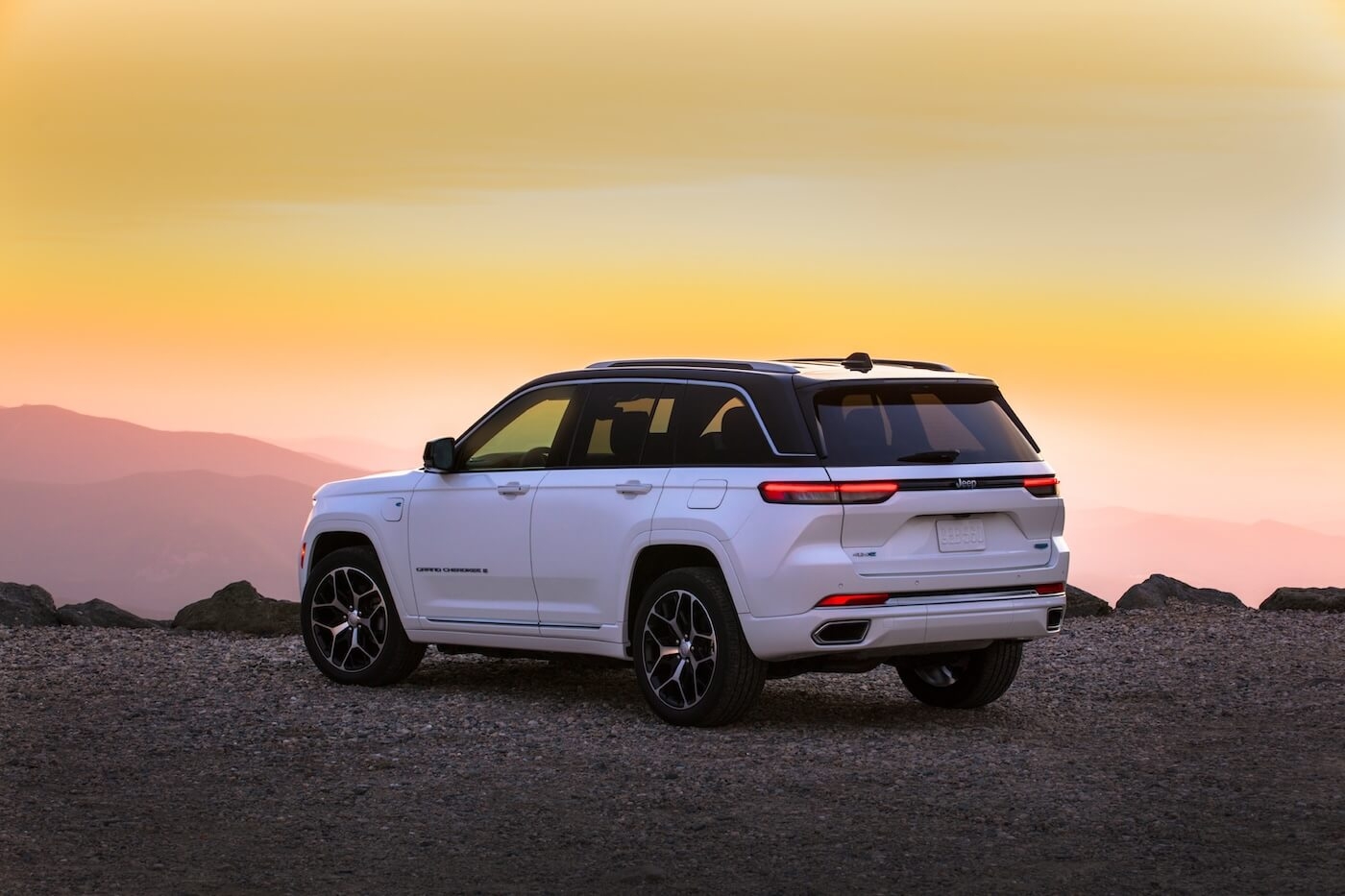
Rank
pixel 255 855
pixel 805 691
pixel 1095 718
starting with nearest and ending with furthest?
pixel 255 855
pixel 1095 718
pixel 805 691

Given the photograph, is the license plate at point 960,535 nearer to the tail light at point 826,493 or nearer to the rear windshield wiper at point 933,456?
the rear windshield wiper at point 933,456

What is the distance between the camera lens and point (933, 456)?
9.63 meters

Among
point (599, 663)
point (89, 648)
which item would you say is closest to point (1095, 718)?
point (599, 663)

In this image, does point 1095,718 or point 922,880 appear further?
point 1095,718

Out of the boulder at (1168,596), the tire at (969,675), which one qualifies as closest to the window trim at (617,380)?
the tire at (969,675)

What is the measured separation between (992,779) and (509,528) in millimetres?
3568

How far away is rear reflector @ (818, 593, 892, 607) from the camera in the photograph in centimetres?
937

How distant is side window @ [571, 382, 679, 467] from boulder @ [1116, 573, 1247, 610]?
27.9 feet

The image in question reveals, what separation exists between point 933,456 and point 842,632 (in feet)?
3.50

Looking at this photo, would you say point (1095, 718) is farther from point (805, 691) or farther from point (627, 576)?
point (627, 576)

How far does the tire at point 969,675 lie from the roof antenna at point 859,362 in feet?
5.96

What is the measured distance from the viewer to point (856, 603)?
9414mm

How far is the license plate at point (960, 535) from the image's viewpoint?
9625 mm

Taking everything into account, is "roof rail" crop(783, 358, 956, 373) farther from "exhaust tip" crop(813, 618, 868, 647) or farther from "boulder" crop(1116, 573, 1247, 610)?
"boulder" crop(1116, 573, 1247, 610)
